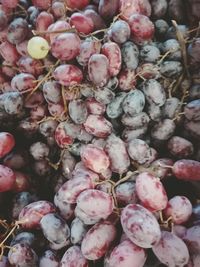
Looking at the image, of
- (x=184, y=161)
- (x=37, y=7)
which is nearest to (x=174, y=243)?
(x=184, y=161)

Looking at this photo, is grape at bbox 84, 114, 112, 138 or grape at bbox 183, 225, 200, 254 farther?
grape at bbox 84, 114, 112, 138

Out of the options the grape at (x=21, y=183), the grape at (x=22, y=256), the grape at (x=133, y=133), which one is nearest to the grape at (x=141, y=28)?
the grape at (x=133, y=133)

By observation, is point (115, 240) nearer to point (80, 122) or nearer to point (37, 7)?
point (80, 122)

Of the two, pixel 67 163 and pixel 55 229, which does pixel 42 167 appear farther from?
pixel 55 229

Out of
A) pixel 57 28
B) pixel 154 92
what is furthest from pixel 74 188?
pixel 57 28

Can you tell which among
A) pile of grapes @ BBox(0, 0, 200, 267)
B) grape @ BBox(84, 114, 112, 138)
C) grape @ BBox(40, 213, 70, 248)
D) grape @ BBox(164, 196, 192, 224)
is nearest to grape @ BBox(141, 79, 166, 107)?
pile of grapes @ BBox(0, 0, 200, 267)

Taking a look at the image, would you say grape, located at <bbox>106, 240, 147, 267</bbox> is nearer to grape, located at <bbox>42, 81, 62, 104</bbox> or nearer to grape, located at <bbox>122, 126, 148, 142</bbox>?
grape, located at <bbox>122, 126, 148, 142</bbox>

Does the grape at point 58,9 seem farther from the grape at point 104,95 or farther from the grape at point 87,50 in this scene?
the grape at point 104,95
